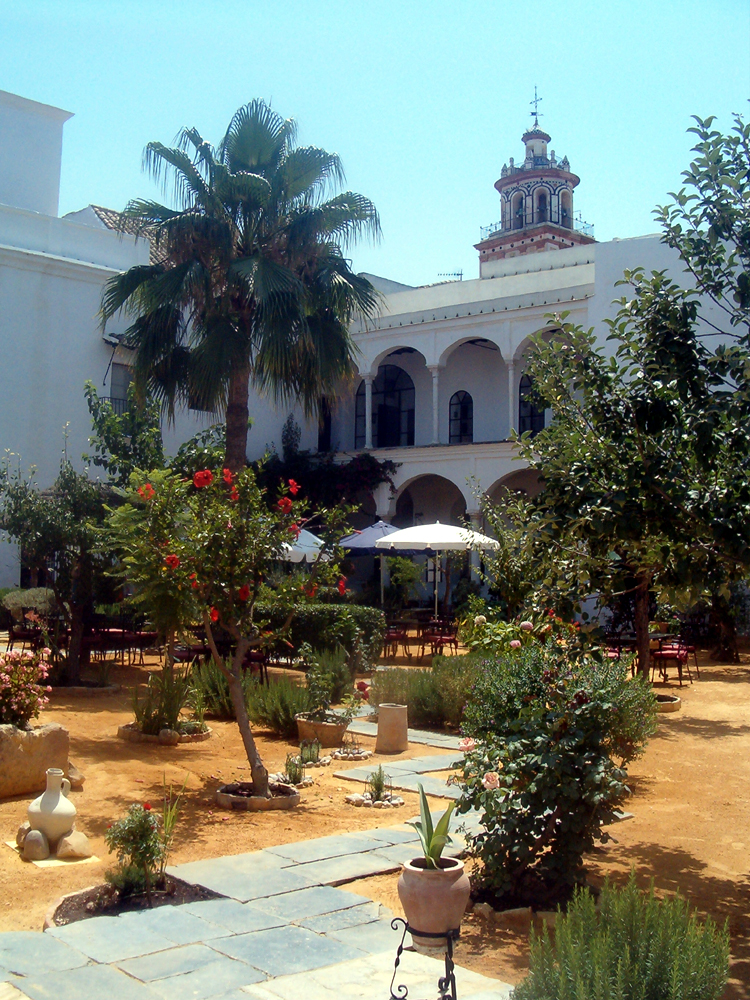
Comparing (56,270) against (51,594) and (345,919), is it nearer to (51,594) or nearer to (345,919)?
(51,594)

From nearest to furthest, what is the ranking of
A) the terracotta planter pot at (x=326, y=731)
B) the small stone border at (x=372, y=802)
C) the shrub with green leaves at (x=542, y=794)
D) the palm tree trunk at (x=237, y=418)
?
the shrub with green leaves at (x=542, y=794), the small stone border at (x=372, y=802), the terracotta planter pot at (x=326, y=731), the palm tree trunk at (x=237, y=418)

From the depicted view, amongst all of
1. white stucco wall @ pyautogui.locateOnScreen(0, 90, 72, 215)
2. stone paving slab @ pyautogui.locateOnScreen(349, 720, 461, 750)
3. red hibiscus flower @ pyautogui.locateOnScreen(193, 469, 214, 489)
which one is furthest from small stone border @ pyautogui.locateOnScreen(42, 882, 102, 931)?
white stucco wall @ pyautogui.locateOnScreen(0, 90, 72, 215)

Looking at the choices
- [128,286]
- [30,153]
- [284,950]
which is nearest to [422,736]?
[284,950]

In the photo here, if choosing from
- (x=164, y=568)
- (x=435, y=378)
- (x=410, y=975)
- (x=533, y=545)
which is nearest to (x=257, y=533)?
(x=164, y=568)

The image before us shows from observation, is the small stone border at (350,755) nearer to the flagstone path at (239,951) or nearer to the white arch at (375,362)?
the flagstone path at (239,951)

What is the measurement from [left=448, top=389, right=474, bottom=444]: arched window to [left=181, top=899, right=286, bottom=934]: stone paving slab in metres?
22.0

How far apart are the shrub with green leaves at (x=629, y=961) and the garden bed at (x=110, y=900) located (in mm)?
2472

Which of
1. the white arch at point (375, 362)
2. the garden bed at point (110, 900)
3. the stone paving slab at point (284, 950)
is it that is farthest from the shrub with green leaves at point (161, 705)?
the white arch at point (375, 362)

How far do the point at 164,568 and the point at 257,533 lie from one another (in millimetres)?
848

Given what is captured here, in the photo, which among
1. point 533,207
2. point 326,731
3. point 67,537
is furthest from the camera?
point 533,207

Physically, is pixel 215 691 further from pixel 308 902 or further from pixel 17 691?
pixel 308 902

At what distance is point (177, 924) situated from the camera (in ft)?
15.7

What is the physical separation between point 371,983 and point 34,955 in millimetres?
1560

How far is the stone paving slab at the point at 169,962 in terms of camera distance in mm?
4160
